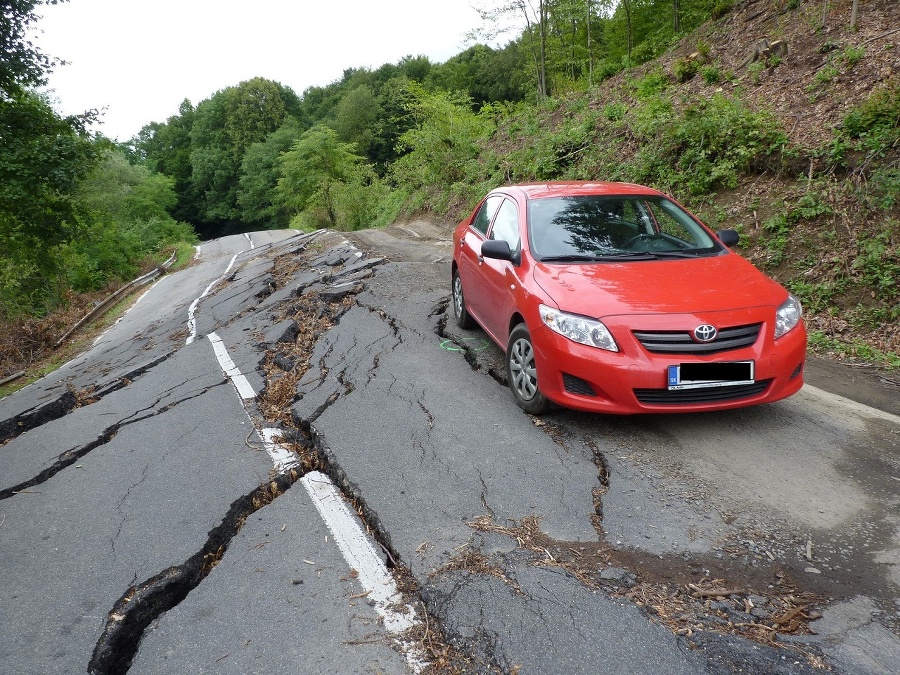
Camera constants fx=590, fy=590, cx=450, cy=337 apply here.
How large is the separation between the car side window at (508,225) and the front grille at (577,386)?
1505 mm

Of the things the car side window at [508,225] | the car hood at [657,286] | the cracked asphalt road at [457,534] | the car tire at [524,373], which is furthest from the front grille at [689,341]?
the car side window at [508,225]

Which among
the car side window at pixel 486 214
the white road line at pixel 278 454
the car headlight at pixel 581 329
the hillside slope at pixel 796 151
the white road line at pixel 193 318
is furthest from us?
the white road line at pixel 193 318

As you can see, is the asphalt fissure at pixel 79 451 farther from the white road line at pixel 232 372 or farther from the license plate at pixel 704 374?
the license plate at pixel 704 374

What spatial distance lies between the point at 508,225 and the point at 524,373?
1687 mm

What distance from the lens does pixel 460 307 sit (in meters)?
6.98

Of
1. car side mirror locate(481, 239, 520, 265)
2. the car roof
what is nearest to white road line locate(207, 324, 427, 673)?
car side mirror locate(481, 239, 520, 265)

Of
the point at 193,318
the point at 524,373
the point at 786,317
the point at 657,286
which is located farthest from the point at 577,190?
the point at 193,318

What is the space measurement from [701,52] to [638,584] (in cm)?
1579

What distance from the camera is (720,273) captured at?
4.44 m

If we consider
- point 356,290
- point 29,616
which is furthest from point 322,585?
point 356,290

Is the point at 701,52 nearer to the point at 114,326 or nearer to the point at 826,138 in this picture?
the point at 826,138

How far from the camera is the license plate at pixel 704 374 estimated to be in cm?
379

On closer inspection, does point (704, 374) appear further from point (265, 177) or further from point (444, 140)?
point (265, 177)

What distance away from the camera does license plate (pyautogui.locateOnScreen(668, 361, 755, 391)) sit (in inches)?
149
